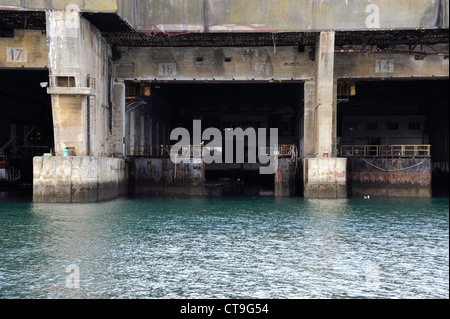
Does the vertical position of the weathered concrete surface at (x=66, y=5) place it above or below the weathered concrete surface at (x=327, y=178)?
above

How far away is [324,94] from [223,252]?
20.3 m

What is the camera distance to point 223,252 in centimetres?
1683

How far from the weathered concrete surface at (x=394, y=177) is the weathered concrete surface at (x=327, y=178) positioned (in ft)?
18.5

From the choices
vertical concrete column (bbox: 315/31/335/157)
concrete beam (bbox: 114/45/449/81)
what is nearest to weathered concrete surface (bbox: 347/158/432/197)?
vertical concrete column (bbox: 315/31/335/157)

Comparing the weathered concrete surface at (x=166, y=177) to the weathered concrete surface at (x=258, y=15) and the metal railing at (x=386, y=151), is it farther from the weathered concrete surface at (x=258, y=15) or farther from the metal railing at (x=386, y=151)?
the metal railing at (x=386, y=151)

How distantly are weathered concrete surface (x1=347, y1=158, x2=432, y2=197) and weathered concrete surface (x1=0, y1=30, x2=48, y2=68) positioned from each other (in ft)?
79.2

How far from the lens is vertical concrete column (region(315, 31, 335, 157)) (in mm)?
33844

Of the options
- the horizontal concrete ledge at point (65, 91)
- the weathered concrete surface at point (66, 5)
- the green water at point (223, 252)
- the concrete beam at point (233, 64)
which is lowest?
the green water at point (223, 252)

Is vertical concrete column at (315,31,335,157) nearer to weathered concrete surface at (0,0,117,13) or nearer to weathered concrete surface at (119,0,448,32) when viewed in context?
weathered concrete surface at (119,0,448,32)

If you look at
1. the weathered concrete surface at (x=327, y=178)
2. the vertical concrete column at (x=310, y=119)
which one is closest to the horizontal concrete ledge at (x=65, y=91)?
the weathered concrete surface at (x=327, y=178)

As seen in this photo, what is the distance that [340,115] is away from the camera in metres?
68.9

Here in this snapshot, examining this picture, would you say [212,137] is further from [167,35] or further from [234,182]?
[167,35]

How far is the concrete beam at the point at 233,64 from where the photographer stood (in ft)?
124

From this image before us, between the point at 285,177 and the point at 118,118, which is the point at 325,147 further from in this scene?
the point at 118,118
